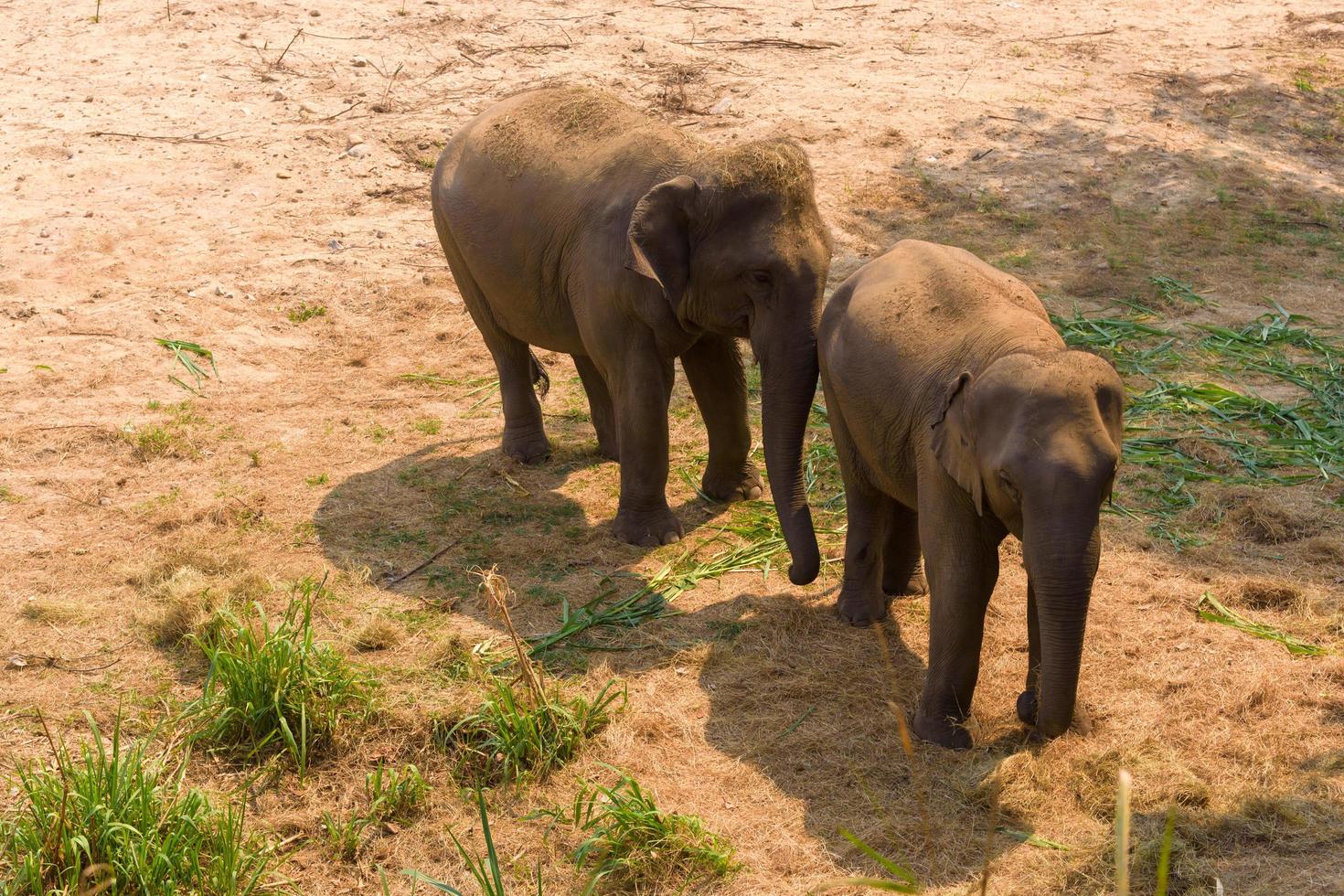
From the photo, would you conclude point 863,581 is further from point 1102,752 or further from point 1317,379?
point 1317,379

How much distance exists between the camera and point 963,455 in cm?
451

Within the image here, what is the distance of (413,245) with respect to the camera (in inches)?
416

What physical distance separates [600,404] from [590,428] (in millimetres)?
584

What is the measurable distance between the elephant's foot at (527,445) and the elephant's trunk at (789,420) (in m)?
2.06

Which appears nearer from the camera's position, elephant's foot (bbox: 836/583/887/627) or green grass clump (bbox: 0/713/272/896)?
green grass clump (bbox: 0/713/272/896)

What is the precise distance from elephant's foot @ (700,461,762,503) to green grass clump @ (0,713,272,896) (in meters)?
3.42

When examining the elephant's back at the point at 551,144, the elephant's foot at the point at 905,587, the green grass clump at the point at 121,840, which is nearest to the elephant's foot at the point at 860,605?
the elephant's foot at the point at 905,587

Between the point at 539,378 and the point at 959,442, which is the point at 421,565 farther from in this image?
the point at 959,442

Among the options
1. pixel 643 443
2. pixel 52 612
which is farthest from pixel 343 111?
pixel 52 612

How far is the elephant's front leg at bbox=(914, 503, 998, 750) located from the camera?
474 centimetres

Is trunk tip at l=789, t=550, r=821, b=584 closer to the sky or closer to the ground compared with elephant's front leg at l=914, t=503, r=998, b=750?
closer to the ground

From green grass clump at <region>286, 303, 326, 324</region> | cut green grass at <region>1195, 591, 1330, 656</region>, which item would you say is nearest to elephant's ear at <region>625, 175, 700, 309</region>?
cut green grass at <region>1195, 591, 1330, 656</region>

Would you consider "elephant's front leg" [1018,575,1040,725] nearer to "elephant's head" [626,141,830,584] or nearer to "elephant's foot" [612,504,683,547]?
"elephant's head" [626,141,830,584]

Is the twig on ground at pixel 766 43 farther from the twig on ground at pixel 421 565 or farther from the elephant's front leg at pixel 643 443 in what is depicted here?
the twig on ground at pixel 421 565
